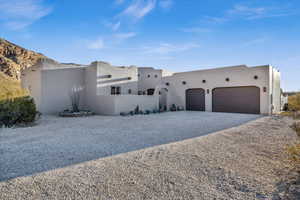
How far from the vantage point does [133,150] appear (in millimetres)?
4668

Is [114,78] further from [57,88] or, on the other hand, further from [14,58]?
[14,58]

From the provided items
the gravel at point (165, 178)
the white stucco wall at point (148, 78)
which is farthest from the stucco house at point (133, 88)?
the gravel at point (165, 178)

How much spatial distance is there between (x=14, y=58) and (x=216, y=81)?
37745 mm

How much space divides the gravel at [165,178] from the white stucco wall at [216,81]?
38.2ft

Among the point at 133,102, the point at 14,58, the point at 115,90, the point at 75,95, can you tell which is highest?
the point at 14,58

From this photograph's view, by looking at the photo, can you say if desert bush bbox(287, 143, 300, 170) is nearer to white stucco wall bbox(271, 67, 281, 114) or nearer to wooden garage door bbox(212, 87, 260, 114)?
wooden garage door bbox(212, 87, 260, 114)

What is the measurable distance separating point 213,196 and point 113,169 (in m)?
1.89

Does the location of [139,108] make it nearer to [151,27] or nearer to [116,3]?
[151,27]

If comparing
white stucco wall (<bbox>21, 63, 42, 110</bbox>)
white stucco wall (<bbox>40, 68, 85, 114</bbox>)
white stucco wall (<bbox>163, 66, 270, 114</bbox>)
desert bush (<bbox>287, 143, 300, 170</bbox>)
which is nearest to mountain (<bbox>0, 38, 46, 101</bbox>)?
white stucco wall (<bbox>21, 63, 42, 110</bbox>)

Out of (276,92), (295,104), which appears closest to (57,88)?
(295,104)

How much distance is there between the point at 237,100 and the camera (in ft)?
51.0

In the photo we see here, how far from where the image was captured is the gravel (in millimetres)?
2488

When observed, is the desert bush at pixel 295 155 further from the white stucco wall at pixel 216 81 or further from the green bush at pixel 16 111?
the white stucco wall at pixel 216 81

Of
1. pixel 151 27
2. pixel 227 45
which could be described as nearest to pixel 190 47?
pixel 227 45
